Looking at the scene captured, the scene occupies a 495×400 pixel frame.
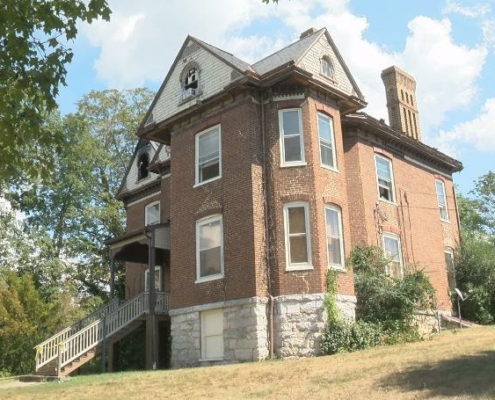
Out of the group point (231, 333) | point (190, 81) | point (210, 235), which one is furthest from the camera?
point (190, 81)

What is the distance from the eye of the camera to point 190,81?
70.2 ft

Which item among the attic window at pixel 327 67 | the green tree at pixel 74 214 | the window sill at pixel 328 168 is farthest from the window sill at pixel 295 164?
the green tree at pixel 74 214

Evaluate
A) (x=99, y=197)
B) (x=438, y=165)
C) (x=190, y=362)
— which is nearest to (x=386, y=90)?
(x=438, y=165)

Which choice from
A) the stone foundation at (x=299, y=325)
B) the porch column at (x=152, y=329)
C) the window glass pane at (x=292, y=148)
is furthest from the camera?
the porch column at (x=152, y=329)

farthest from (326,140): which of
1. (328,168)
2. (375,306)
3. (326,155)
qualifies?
(375,306)

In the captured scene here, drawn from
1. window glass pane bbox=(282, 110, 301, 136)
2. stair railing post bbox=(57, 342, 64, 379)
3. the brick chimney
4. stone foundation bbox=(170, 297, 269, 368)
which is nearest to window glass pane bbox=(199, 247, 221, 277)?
stone foundation bbox=(170, 297, 269, 368)

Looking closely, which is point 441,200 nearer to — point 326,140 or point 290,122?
point 326,140

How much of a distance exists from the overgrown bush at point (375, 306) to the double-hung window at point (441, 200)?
712 centimetres

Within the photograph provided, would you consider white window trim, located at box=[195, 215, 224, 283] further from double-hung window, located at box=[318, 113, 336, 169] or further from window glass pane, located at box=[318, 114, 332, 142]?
window glass pane, located at box=[318, 114, 332, 142]

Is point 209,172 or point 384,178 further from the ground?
point 384,178

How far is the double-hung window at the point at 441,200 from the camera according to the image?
86.8ft

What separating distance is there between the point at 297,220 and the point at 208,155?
4.03 m

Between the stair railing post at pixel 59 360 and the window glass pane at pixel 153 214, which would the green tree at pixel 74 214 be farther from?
the stair railing post at pixel 59 360

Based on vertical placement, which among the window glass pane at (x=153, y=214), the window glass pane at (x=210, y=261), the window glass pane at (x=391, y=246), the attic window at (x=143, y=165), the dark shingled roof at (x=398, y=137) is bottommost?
the window glass pane at (x=210, y=261)
